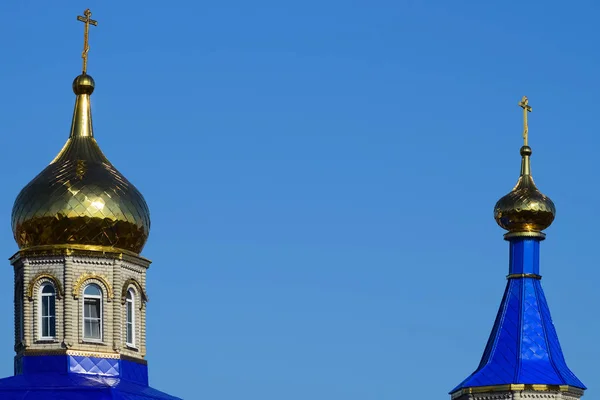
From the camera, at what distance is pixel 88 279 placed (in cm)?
4912

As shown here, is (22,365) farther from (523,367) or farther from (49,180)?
(523,367)

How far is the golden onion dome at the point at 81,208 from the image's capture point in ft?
161

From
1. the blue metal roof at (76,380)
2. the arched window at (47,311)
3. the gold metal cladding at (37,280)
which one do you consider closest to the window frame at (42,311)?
the arched window at (47,311)

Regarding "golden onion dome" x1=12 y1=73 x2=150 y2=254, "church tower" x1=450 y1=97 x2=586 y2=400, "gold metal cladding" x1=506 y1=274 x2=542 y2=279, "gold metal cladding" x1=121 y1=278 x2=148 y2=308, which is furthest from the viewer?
"gold metal cladding" x1=506 y1=274 x2=542 y2=279

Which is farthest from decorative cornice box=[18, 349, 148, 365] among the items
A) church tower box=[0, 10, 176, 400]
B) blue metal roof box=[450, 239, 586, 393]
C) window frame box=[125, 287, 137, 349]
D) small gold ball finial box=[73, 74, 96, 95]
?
blue metal roof box=[450, 239, 586, 393]

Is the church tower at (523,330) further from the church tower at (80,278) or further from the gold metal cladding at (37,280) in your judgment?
the gold metal cladding at (37,280)

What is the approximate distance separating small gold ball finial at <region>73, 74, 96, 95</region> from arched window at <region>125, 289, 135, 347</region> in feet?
13.3

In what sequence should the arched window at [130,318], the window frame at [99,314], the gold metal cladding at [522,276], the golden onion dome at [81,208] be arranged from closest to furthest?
the window frame at [99,314]
the golden onion dome at [81,208]
the arched window at [130,318]
the gold metal cladding at [522,276]

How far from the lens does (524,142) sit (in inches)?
2200

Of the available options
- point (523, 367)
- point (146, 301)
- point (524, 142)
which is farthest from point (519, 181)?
A: point (146, 301)

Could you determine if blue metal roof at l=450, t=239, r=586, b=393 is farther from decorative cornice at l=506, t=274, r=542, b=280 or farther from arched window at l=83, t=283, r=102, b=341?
arched window at l=83, t=283, r=102, b=341

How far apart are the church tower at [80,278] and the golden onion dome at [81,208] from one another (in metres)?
0.02

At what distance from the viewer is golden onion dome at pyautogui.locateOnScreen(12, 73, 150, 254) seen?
161 feet

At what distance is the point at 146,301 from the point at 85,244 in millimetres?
1923
